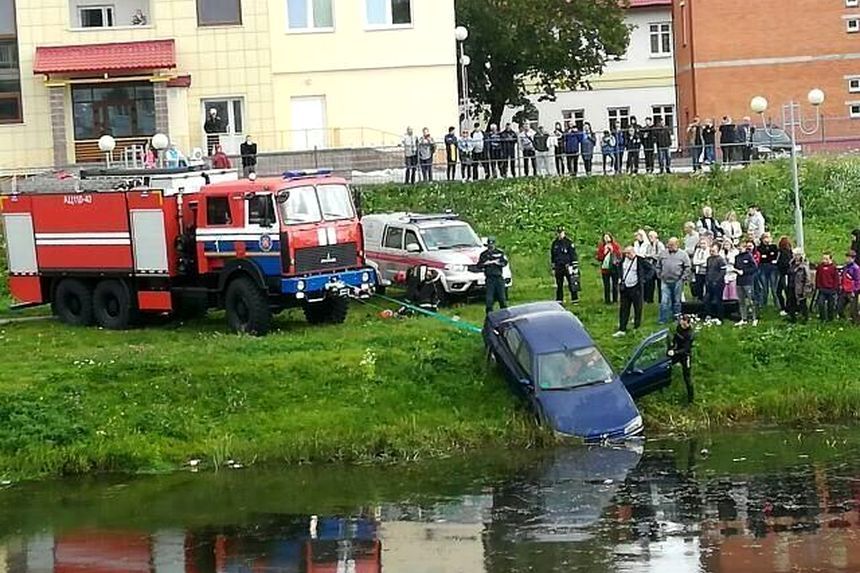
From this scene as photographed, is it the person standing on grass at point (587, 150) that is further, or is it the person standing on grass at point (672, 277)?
the person standing on grass at point (587, 150)

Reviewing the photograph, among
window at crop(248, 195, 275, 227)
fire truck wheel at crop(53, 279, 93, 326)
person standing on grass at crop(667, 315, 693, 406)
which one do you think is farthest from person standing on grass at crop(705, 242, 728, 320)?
fire truck wheel at crop(53, 279, 93, 326)

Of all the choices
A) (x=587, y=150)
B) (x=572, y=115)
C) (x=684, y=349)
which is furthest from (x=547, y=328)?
(x=572, y=115)

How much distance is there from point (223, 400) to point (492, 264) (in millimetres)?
6184

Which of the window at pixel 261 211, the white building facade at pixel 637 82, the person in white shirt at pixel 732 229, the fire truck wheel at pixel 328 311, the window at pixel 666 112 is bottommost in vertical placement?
the fire truck wheel at pixel 328 311

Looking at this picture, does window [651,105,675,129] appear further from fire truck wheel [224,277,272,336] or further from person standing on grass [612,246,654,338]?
fire truck wheel [224,277,272,336]

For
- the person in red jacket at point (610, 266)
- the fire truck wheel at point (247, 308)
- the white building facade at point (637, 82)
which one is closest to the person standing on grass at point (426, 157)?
the person in red jacket at point (610, 266)

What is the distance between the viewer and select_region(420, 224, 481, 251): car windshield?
1294 inches

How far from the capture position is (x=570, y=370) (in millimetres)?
25203

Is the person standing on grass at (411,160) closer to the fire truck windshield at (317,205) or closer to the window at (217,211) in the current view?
the fire truck windshield at (317,205)

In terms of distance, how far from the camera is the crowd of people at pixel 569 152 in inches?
1615

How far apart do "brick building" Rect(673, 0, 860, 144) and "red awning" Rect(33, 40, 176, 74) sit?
85.2ft

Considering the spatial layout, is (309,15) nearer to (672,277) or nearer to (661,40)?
(672,277)

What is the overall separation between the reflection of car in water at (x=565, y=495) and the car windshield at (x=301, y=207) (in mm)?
7568

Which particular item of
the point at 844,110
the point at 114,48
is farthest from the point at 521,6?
the point at 114,48
